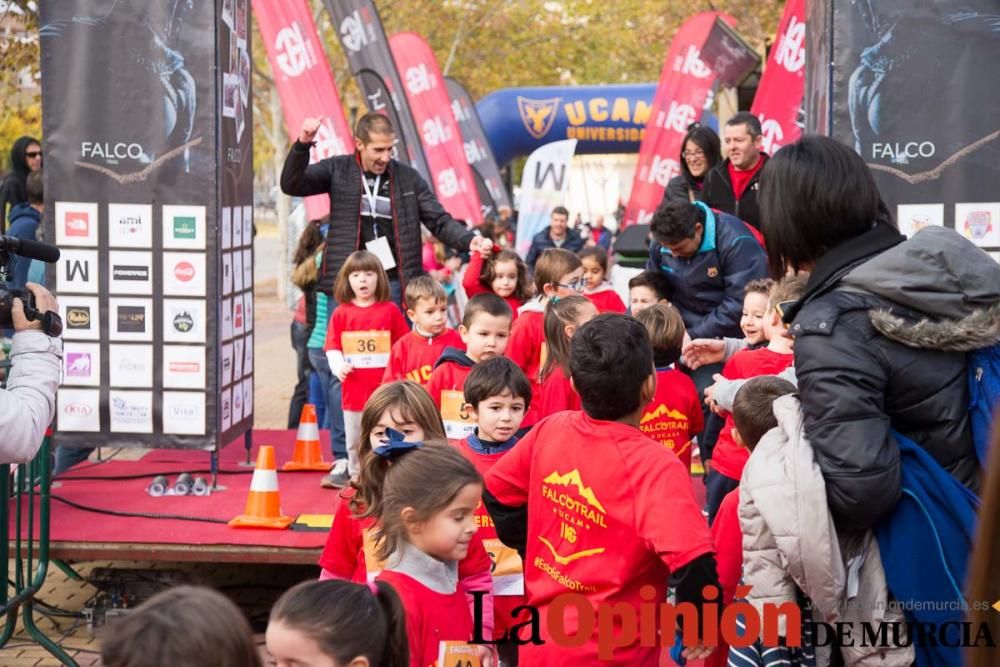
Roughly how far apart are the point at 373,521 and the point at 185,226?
4232 mm

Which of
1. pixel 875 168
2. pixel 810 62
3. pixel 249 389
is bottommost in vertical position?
pixel 249 389

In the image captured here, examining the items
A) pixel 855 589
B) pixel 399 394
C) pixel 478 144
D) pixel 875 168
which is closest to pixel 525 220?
pixel 478 144

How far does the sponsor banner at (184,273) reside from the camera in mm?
7832

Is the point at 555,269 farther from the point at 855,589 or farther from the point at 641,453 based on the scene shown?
the point at 855,589

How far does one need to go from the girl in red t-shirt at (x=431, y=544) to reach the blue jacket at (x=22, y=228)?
602 centimetres

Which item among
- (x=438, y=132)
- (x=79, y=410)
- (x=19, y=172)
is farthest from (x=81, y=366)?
(x=438, y=132)

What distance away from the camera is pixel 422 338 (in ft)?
23.7

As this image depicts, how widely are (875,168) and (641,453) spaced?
159 inches

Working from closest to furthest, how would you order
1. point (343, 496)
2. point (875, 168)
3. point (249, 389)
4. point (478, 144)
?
point (343, 496) < point (875, 168) < point (249, 389) < point (478, 144)

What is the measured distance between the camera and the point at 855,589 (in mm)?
3189

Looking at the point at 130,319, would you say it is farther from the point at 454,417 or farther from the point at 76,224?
the point at 454,417

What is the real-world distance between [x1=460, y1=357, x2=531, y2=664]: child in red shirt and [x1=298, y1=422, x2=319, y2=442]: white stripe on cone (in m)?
3.64

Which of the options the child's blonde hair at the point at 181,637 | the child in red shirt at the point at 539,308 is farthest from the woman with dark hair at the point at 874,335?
the child in red shirt at the point at 539,308

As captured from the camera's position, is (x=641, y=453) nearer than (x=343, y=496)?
Yes
